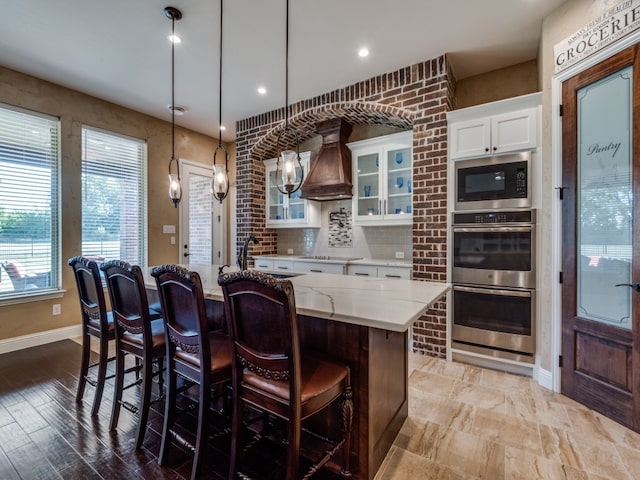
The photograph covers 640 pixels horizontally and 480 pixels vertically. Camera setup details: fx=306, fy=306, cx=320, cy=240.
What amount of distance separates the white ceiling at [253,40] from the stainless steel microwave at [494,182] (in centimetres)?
114

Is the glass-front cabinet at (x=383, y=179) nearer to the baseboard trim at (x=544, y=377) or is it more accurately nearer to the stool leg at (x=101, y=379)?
the baseboard trim at (x=544, y=377)

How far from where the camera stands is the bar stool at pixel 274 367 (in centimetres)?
117

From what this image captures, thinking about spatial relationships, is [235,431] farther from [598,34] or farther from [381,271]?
[598,34]

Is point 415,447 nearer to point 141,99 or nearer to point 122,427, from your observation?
point 122,427

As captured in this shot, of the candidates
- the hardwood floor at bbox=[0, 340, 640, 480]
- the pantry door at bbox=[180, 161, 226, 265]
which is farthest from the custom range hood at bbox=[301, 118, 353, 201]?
the hardwood floor at bbox=[0, 340, 640, 480]

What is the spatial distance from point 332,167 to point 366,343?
289 centimetres

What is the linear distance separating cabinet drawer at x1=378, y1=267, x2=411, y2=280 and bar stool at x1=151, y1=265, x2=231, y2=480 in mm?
2146

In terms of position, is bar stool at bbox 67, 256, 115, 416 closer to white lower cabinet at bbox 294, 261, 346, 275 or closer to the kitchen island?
the kitchen island

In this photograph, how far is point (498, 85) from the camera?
336 cm

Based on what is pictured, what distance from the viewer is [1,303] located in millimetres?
3256

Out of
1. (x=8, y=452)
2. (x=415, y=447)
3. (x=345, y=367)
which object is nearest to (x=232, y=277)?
(x=345, y=367)

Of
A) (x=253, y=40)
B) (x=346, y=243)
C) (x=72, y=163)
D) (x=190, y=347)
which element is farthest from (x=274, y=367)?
(x=72, y=163)

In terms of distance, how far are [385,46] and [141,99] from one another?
320 cm

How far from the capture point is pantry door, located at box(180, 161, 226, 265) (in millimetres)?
5074
